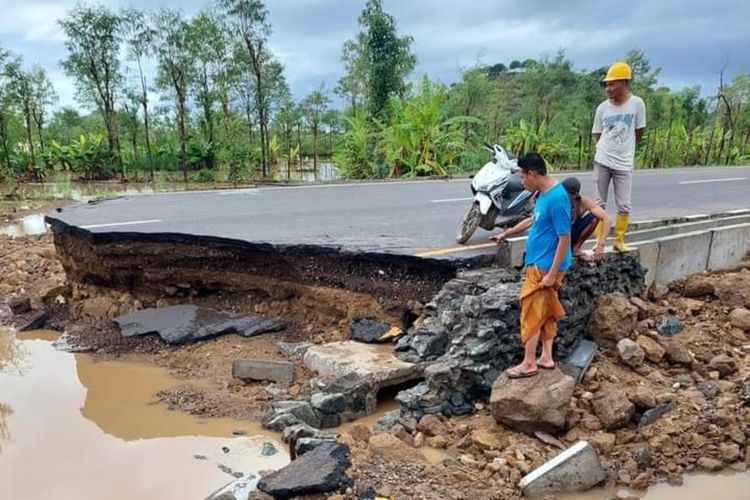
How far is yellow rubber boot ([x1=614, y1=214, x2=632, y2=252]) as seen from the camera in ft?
18.3

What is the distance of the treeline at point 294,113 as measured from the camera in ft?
61.4

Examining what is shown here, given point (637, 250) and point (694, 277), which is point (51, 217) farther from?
point (694, 277)

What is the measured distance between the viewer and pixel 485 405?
15.3 ft

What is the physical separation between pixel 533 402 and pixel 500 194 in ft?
7.75

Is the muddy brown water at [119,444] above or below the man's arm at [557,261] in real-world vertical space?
below

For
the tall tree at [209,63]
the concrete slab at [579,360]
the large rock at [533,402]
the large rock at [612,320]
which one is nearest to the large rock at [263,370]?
the large rock at [533,402]

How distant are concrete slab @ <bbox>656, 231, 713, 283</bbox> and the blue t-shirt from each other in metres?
2.70

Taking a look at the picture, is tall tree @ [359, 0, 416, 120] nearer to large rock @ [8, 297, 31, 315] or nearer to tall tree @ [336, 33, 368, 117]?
tall tree @ [336, 33, 368, 117]

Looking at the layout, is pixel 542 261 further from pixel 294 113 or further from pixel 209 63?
pixel 294 113

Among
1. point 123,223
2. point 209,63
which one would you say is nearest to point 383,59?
point 209,63

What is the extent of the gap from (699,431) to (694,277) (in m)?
2.76

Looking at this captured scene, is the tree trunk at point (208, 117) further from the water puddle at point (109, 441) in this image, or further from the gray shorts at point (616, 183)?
the gray shorts at point (616, 183)

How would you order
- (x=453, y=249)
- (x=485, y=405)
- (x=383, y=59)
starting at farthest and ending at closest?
(x=383, y=59) → (x=453, y=249) → (x=485, y=405)

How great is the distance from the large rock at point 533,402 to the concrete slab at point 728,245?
371 cm
